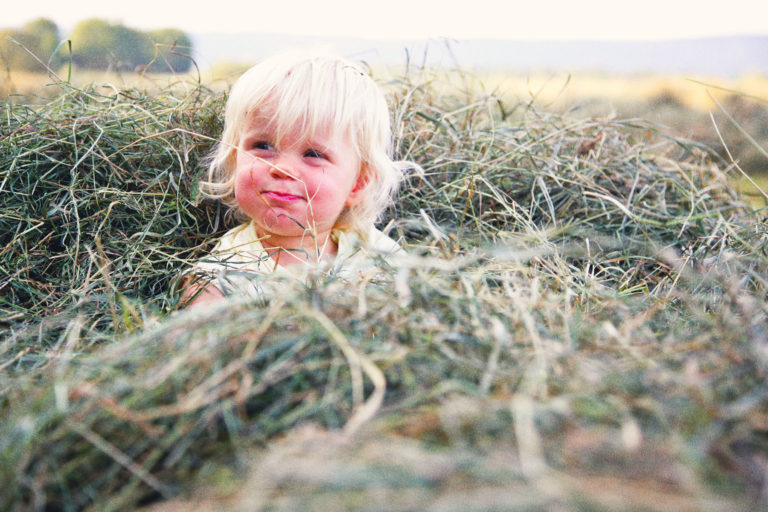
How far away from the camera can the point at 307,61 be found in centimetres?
Result: 159

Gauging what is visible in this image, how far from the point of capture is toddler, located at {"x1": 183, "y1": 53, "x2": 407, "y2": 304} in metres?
1.45

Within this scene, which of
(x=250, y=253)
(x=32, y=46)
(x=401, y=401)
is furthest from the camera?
(x=32, y=46)

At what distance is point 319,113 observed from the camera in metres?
1.48

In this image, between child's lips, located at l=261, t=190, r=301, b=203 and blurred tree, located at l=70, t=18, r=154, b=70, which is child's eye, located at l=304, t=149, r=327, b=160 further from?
blurred tree, located at l=70, t=18, r=154, b=70

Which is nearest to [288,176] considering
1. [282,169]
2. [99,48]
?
[282,169]

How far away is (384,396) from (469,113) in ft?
4.80

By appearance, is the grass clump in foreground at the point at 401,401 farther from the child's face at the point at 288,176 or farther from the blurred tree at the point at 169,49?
the blurred tree at the point at 169,49

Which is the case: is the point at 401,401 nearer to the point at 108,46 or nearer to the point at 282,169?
the point at 282,169

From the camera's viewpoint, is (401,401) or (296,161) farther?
(296,161)

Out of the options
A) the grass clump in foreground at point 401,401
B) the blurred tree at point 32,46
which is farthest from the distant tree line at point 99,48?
the grass clump in foreground at point 401,401

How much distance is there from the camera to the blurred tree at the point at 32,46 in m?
1.76

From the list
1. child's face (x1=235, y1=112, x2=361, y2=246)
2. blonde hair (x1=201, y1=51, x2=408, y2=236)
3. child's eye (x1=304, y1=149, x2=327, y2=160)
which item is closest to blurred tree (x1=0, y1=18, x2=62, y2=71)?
blonde hair (x1=201, y1=51, x2=408, y2=236)

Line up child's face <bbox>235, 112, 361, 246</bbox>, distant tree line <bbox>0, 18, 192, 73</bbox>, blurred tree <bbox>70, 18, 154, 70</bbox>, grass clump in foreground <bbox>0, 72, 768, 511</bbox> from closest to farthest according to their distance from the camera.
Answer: grass clump in foreground <bbox>0, 72, 768, 511</bbox> < child's face <bbox>235, 112, 361, 246</bbox> < distant tree line <bbox>0, 18, 192, 73</bbox> < blurred tree <bbox>70, 18, 154, 70</bbox>

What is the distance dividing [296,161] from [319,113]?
5.3 inches
